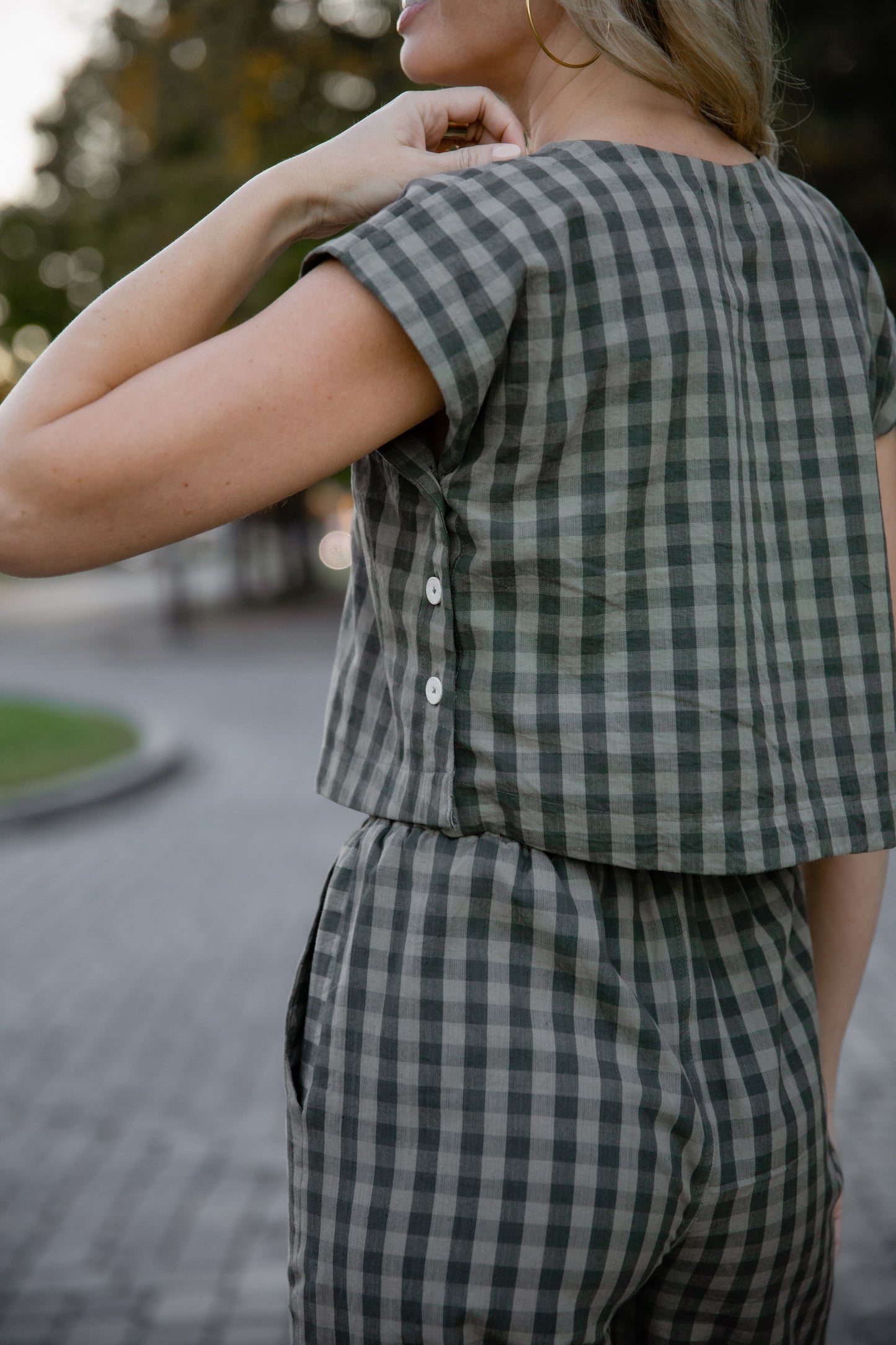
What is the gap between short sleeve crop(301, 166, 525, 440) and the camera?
103 centimetres

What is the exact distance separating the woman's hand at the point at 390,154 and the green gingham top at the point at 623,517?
140 mm

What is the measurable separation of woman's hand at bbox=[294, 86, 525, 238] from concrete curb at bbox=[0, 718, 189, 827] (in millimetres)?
7497

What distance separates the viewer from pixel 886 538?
1.38 m

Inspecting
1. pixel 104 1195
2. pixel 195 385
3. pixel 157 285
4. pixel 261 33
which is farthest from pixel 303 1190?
pixel 261 33

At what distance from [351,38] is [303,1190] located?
1202cm

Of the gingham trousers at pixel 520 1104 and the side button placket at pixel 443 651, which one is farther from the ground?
the side button placket at pixel 443 651

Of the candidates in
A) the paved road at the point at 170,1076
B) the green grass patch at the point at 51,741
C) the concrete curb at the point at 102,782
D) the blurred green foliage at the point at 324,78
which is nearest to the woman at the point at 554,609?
the paved road at the point at 170,1076

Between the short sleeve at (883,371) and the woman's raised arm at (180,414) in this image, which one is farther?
the short sleeve at (883,371)

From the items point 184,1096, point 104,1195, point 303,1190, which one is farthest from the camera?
point 184,1096

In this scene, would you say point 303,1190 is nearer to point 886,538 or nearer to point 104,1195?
point 886,538

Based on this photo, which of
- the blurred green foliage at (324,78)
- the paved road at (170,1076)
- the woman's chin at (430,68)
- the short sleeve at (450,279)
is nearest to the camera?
the short sleeve at (450,279)

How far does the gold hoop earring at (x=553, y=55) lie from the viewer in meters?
1.20

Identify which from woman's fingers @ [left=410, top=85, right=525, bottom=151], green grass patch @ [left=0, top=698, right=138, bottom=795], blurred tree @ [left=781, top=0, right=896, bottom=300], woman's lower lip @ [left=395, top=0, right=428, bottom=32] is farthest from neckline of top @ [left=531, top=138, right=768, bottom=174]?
blurred tree @ [left=781, top=0, right=896, bottom=300]

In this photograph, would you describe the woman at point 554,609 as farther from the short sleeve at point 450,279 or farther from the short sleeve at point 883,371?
the short sleeve at point 883,371
